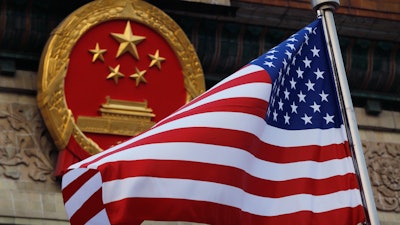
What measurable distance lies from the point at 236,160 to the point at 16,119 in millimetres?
8445

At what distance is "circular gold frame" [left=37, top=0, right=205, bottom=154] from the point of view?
18812 millimetres

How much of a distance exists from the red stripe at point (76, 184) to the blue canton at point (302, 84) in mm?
1615

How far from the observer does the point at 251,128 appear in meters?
11.2

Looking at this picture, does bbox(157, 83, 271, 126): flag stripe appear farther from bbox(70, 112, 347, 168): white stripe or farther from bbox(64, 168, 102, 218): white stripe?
bbox(64, 168, 102, 218): white stripe

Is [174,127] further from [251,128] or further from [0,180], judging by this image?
[0,180]

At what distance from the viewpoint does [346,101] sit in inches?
431

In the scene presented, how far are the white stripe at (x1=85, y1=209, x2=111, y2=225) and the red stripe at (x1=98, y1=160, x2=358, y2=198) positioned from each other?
0.35 m

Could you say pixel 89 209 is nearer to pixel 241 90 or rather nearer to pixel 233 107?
pixel 233 107

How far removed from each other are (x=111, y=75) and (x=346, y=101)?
880 cm

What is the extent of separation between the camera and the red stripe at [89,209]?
36.7 feet

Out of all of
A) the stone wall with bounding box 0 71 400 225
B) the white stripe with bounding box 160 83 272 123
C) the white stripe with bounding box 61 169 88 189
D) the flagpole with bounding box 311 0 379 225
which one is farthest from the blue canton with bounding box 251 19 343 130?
the stone wall with bounding box 0 71 400 225

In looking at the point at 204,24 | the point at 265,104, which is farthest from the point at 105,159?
the point at 204,24

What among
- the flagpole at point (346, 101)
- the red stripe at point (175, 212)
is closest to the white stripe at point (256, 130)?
the flagpole at point (346, 101)

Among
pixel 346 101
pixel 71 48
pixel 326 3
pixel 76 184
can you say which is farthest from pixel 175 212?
pixel 71 48
